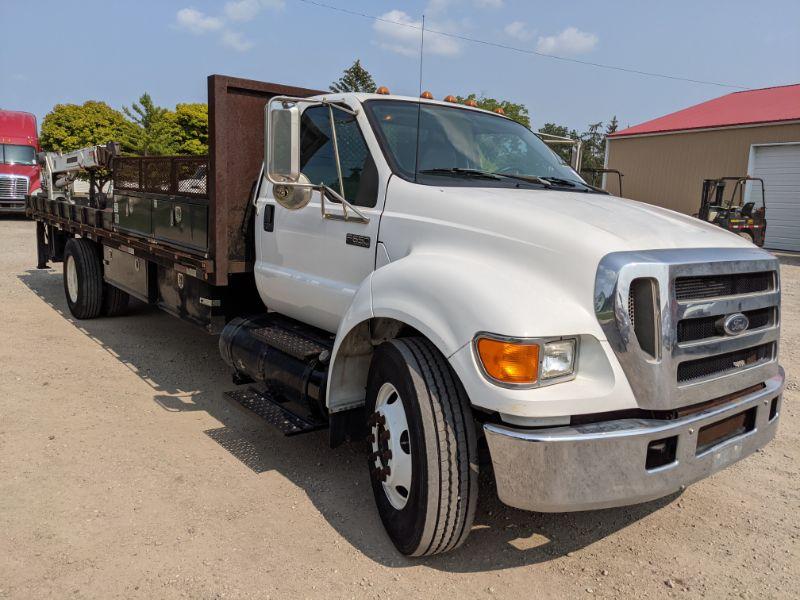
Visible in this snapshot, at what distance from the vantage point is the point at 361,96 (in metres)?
3.94

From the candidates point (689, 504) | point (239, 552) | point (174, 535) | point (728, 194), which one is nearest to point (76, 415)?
point (174, 535)

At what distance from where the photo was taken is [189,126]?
28.1 meters

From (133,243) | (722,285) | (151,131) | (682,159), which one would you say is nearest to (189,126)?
(151,131)

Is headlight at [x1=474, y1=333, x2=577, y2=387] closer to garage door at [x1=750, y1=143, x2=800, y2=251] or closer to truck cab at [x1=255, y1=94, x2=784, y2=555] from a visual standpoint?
truck cab at [x1=255, y1=94, x2=784, y2=555]

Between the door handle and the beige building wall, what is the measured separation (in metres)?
20.1

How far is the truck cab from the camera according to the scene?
→ 99.8 inches

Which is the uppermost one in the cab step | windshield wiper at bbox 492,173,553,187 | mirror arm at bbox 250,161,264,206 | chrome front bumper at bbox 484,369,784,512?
windshield wiper at bbox 492,173,553,187

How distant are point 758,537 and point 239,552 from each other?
260cm

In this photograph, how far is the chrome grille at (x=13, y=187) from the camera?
21594 mm

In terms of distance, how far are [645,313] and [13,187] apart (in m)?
23.8

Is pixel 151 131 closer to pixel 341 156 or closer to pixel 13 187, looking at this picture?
pixel 13 187

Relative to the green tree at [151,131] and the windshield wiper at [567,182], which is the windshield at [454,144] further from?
the green tree at [151,131]

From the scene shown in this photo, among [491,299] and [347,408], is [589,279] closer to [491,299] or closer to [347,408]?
[491,299]

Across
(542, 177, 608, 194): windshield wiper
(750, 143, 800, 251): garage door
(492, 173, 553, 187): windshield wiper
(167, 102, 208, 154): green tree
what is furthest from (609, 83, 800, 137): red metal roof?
(492, 173, 553, 187): windshield wiper
